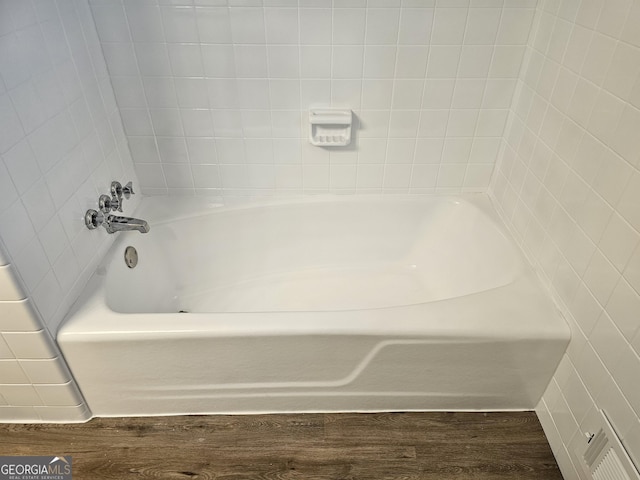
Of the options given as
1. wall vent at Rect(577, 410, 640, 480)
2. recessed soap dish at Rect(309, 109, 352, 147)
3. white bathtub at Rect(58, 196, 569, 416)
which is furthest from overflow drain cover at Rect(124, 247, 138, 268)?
wall vent at Rect(577, 410, 640, 480)

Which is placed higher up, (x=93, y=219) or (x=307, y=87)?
(x=307, y=87)

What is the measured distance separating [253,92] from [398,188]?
71cm

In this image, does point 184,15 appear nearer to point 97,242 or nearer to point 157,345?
point 97,242

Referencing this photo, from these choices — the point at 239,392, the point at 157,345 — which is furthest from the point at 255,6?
the point at 239,392

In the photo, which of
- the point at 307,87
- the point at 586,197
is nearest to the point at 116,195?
the point at 307,87

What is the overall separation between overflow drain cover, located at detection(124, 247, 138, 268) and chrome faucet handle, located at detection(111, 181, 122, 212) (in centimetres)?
15

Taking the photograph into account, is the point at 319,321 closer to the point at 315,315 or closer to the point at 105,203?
the point at 315,315

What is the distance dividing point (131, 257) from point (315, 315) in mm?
774

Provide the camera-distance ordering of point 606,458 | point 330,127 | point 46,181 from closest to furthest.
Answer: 1. point 606,458
2. point 46,181
3. point 330,127

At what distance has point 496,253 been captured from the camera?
1614 millimetres

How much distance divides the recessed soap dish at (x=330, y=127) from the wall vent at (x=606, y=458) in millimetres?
1196

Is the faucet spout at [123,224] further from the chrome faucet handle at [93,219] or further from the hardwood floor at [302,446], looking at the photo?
the hardwood floor at [302,446]

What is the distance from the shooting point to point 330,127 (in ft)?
5.48

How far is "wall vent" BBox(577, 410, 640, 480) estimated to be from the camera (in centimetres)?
104
